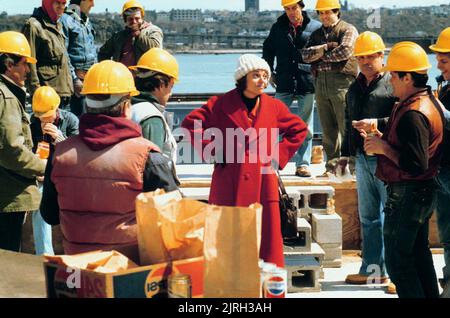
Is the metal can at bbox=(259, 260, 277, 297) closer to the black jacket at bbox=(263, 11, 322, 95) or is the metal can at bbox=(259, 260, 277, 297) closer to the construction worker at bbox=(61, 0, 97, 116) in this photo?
the black jacket at bbox=(263, 11, 322, 95)

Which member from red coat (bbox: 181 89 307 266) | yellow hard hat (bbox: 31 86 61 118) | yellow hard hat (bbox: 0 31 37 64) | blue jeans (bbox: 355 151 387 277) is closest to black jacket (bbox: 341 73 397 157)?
blue jeans (bbox: 355 151 387 277)

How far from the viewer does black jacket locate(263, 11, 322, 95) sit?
905 cm

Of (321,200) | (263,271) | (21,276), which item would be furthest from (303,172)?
(263,271)

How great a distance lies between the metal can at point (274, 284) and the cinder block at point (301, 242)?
3902mm

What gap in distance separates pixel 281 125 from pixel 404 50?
99 centimetres

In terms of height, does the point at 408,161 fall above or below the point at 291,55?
below

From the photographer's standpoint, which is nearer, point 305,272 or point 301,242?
point 305,272

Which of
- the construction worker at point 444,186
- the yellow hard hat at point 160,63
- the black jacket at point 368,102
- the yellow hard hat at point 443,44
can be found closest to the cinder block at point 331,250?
the black jacket at point 368,102

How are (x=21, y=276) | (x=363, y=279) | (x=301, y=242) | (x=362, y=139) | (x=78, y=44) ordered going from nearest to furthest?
(x=21, y=276) < (x=362, y=139) < (x=363, y=279) < (x=301, y=242) < (x=78, y=44)

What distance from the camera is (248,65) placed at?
19.6ft

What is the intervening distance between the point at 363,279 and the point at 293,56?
268 cm

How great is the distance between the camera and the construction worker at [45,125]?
7074 millimetres

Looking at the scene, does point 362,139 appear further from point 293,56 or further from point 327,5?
point 293,56
